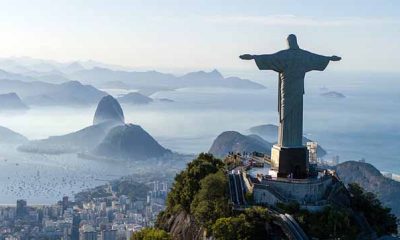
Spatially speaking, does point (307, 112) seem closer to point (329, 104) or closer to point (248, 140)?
point (329, 104)

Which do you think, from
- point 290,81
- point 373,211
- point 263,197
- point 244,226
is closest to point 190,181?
point 263,197

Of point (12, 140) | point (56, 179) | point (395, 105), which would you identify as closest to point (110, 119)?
point (12, 140)

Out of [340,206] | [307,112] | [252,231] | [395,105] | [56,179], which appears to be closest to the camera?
[252,231]

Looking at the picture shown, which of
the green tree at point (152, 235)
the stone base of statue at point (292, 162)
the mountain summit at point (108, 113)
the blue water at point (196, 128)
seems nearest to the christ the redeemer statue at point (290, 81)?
the stone base of statue at point (292, 162)

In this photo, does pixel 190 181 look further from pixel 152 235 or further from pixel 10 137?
pixel 10 137

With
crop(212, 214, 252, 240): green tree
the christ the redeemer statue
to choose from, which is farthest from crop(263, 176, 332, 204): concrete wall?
crop(212, 214, 252, 240): green tree

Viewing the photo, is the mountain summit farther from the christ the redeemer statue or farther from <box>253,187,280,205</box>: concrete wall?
<box>253,187,280,205</box>: concrete wall
